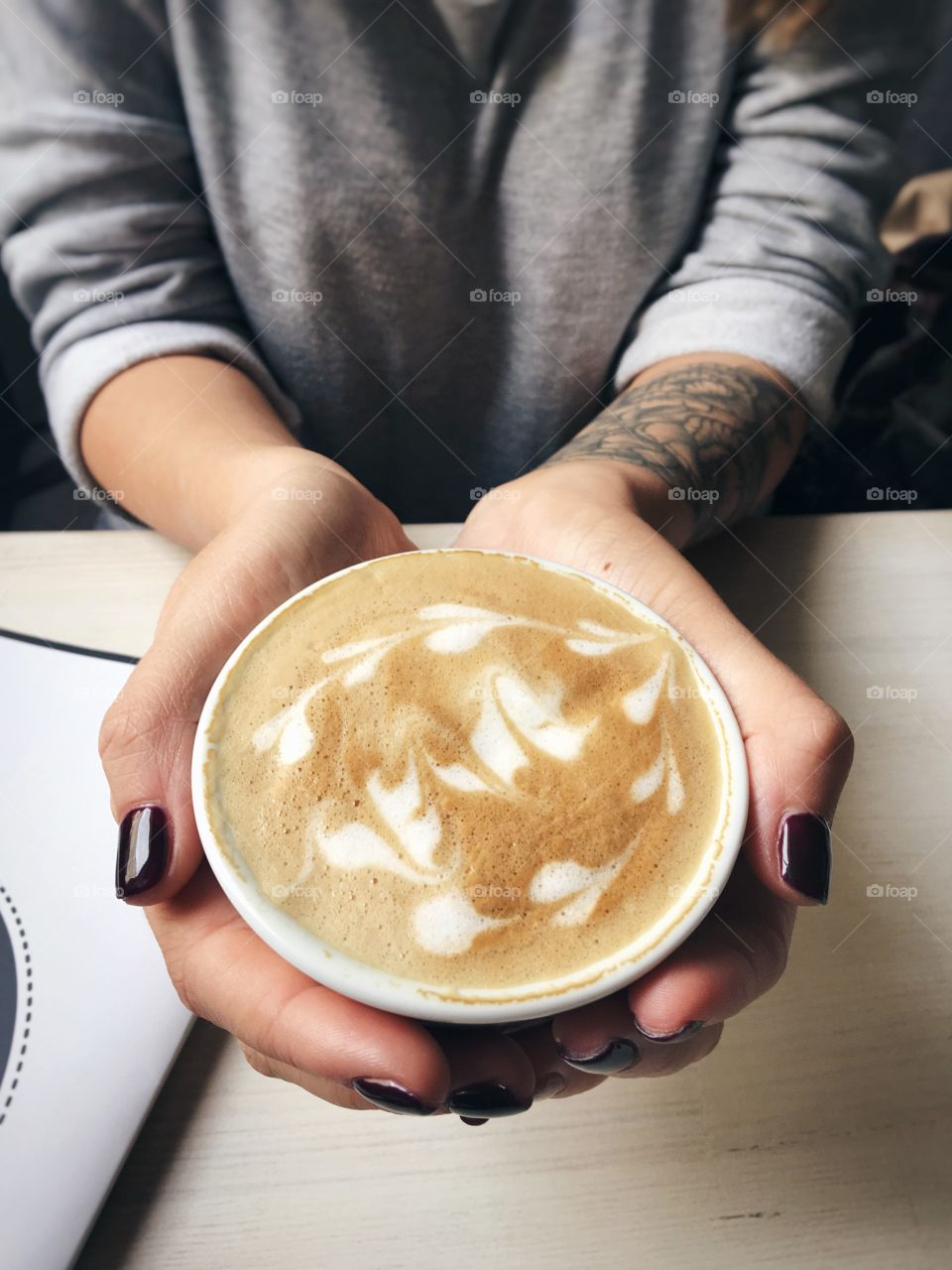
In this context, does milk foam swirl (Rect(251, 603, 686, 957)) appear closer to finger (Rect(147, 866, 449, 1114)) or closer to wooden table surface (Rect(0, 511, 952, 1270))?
finger (Rect(147, 866, 449, 1114))

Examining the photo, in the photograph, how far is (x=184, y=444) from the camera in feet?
3.67

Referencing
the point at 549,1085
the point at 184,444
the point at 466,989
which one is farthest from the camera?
the point at 184,444

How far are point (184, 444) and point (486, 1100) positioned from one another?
0.87 m

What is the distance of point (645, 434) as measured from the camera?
1.15 metres

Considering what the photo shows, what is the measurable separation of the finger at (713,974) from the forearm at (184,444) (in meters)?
0.67

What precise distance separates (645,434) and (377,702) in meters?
0.65

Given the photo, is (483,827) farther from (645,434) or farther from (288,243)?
(288,243)

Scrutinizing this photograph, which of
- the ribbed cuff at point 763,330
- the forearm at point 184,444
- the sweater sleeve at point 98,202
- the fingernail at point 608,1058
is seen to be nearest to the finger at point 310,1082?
the fingernail at point 608,1058

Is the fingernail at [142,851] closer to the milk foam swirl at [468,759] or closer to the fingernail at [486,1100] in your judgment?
the milk foam swirl at [468,759]

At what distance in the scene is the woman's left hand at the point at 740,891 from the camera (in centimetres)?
64

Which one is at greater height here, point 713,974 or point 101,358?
point 101,358

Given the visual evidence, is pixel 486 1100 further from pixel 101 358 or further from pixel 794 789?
→ pixel 101 358

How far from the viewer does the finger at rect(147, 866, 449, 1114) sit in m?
0.60

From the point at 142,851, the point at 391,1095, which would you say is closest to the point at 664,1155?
the point at 391,1095
